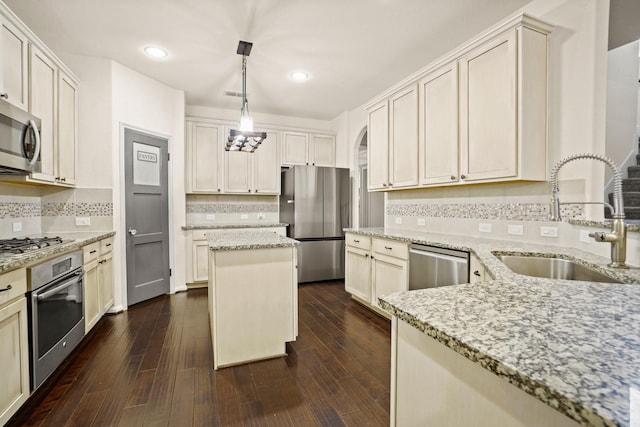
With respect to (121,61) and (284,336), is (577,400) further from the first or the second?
(121,61)

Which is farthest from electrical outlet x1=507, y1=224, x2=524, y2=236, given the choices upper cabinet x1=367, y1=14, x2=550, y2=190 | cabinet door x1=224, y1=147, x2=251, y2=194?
cabinet door x1=224, y1=147, x2=251, y2=194

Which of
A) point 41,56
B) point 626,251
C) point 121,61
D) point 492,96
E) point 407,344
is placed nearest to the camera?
point 407,344

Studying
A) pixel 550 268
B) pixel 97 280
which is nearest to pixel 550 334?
pixel 550 268

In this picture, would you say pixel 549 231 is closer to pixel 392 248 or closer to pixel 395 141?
pixel 392 248

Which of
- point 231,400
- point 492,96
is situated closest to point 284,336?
point 231,400

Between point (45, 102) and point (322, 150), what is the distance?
3.61 meters

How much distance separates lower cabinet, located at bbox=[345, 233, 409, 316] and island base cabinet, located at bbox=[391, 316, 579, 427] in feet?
6.37

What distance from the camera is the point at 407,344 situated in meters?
0.84

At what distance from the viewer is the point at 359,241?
139 inches

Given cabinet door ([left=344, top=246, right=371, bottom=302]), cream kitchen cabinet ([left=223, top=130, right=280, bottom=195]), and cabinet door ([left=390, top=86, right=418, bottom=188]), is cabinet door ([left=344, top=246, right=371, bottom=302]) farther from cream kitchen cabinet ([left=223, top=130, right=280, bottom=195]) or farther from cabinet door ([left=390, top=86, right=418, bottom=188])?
cream kitchen cabinet ([left=223, top=130, right=280, bottom=195])

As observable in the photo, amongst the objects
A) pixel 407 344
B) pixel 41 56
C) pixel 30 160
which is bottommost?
pixel 407 344

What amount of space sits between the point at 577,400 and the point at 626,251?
146 centimetres

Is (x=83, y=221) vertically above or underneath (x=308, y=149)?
underneath

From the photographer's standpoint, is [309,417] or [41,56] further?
[41,56]
